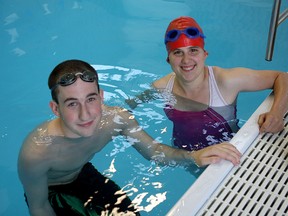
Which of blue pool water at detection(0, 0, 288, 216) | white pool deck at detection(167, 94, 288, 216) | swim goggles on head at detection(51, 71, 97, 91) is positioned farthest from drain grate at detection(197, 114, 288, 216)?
blue pool water at detection(0, 0, 288, 216)

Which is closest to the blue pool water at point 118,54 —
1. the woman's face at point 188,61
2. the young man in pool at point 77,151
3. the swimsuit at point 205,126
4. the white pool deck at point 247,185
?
the swimsuit at point 205,126

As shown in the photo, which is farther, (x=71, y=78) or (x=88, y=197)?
(x=88, y=197)

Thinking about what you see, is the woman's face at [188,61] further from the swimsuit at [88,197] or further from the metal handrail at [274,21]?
the swimsuit at [88,197]

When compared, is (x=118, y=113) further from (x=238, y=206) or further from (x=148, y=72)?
(x=148, y=72)

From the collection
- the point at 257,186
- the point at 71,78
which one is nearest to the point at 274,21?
the point at 257,186

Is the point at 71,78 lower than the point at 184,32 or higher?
lower

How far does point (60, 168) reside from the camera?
2398 mm

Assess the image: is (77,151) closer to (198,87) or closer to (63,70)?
(63,70)

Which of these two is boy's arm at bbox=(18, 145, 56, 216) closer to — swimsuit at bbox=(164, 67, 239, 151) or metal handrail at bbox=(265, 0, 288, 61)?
swimsuit at bbox=(164, 67, 239, 151)

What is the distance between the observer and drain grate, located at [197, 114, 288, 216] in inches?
61.2

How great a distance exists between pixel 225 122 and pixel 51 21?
3.34m

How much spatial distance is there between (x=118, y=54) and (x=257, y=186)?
3378 millimetres

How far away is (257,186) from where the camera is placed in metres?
1.66

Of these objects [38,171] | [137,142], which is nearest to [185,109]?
[137,142]
